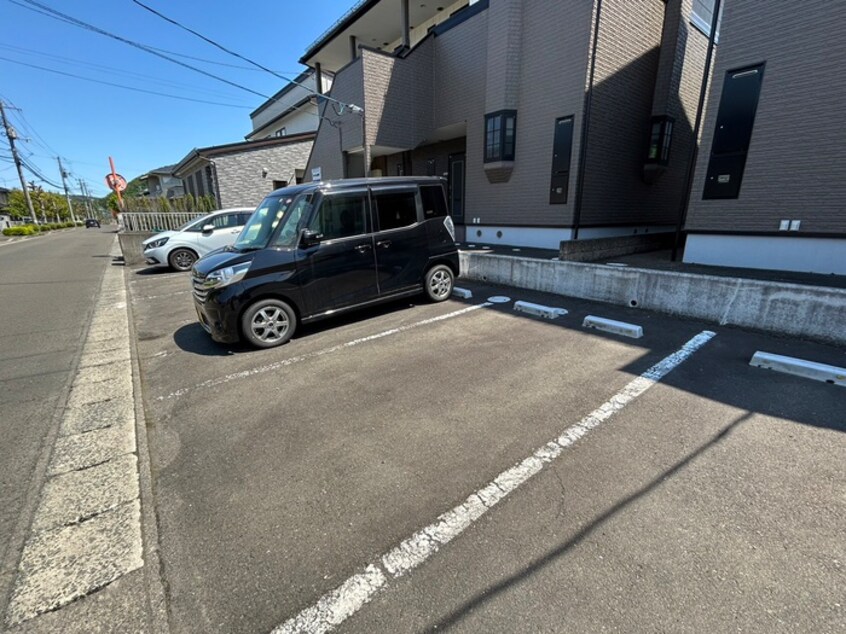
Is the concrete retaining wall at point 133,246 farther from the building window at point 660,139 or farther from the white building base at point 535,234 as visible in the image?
the building window at point 660,139

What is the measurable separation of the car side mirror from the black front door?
0.23 feet

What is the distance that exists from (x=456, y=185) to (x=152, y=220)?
10674mm

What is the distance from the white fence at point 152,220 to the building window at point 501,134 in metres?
10.9

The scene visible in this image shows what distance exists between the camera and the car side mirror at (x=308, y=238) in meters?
4.61

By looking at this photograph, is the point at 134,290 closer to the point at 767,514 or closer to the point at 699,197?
the point at 767,514

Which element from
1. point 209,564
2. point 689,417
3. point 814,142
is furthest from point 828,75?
point 209,564

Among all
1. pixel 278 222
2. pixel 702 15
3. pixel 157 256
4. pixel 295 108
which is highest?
pixel 295 108

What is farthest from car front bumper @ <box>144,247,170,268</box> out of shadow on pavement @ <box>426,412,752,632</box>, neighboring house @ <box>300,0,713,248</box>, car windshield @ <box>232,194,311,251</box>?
shadow on pavement @ <box>426,412,752,632</box>

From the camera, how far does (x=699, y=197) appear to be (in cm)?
738

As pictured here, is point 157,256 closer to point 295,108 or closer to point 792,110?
point 792,110

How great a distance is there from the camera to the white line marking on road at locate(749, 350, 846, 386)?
10.9ft

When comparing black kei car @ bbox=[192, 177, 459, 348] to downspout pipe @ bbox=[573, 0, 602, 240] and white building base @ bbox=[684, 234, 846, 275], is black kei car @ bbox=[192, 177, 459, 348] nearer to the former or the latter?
downspout pipe @ bbox=[573, 0, 602, 240]

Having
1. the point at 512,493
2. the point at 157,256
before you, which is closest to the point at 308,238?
the point at 512,493

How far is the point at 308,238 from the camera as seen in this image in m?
4.62
